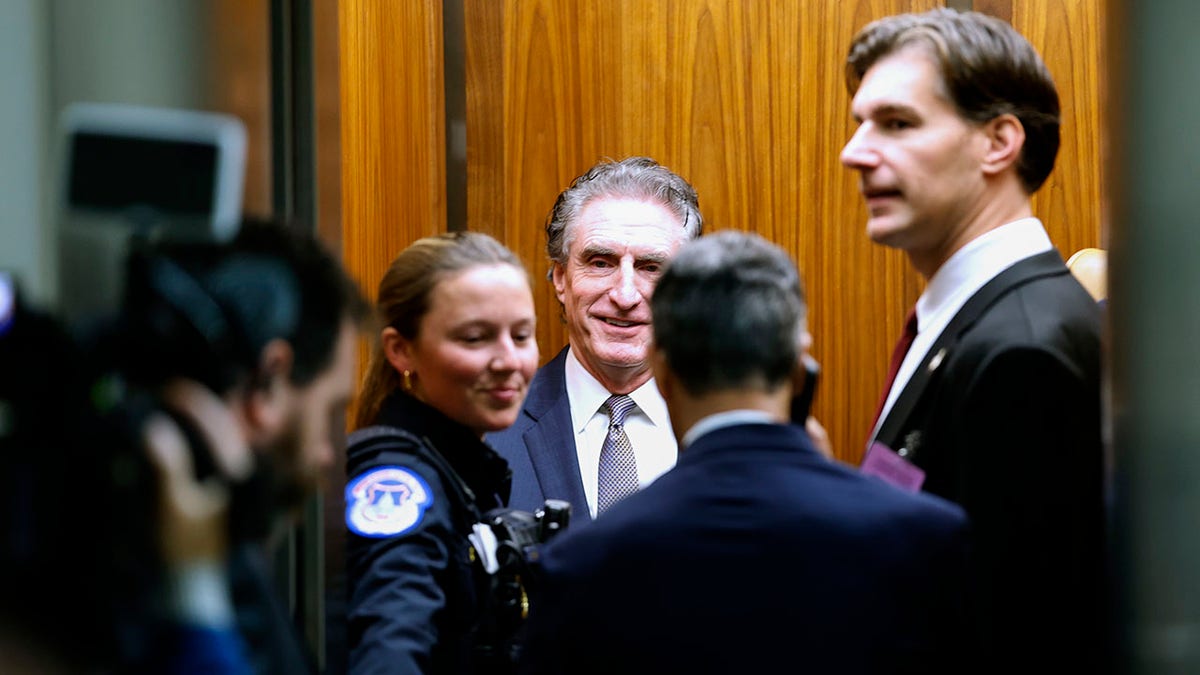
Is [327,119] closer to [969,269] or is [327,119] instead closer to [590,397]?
[969,269]

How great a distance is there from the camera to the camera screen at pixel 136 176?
1.27 metres

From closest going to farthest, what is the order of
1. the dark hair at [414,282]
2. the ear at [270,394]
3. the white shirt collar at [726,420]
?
the ear at [270,394] < the white shirt collar at [726,420] < the dark hair at [414,282]

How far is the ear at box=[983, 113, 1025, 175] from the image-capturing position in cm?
187

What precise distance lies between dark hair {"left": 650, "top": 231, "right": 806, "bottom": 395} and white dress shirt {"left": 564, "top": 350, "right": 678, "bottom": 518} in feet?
4.26

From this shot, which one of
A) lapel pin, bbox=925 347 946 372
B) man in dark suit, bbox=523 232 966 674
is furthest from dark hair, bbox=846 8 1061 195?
man in dark suit, bbox=523 232 966 674

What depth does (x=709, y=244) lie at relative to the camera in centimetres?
150

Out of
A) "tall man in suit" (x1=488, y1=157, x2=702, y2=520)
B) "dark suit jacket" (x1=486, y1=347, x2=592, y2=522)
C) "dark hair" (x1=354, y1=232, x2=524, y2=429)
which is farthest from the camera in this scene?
"tall man in suit" (x1=488, y1=157, x2=702, y2=520)

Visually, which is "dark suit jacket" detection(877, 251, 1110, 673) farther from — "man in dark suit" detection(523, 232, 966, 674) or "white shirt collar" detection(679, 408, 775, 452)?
"white shirt collar" detection(679, 408, 775, 452)

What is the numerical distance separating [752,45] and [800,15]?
132 mm

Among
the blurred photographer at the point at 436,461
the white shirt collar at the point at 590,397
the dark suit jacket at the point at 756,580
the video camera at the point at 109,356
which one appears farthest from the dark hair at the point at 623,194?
the video camera at the point at 109,356

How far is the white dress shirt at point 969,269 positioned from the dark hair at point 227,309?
783 mm

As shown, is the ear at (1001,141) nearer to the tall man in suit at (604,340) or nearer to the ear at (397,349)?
the ear at (397,349)

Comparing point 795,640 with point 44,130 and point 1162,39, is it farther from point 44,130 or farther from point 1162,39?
point 44,130

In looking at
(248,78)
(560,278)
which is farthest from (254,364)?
(560,278)
